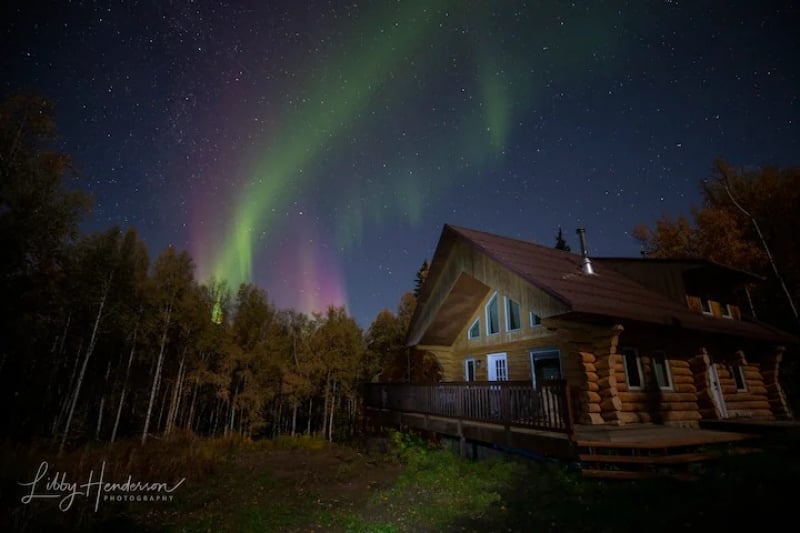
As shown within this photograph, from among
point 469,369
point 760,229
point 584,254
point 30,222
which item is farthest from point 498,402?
point 760,229

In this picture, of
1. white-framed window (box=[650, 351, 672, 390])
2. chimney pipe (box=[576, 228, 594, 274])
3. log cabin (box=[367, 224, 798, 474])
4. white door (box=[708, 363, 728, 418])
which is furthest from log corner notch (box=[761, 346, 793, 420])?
chimney pipe (box=[576, 228, 594, 274])

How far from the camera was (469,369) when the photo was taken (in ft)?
60.6

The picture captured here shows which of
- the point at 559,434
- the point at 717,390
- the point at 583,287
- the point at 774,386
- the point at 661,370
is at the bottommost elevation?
the point at 559,434

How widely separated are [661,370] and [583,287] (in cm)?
447

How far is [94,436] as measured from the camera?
67.9 ft

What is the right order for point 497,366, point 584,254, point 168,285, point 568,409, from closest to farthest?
point 568,409, point 584,254, point 497,366, point 168,285

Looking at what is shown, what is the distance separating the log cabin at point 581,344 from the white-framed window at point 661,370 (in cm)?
4

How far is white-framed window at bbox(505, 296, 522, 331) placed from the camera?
50.3ft

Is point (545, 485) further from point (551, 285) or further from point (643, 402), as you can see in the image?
point (643, 402)

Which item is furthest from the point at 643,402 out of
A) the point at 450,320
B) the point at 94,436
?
the point at 94,436

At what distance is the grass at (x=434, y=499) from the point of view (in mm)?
6016

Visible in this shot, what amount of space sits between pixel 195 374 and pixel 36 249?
40.3 feet

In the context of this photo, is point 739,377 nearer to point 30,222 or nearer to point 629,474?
point 629,474
